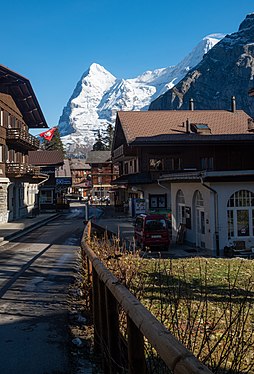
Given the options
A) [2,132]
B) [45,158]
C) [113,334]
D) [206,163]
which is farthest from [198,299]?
[45,158]

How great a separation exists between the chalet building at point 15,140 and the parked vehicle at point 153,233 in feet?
56.0

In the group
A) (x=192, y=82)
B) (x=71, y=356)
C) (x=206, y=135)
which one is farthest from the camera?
(x=192, y=82)

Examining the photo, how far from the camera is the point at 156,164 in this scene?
3934 centimetres

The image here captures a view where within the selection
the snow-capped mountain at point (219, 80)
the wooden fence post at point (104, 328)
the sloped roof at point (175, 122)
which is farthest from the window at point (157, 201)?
the snow-capped mountain at point (219, 80)

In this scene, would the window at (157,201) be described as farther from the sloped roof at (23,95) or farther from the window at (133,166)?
the sloped roof at (23,95)

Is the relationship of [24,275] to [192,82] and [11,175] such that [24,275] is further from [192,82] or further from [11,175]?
[192,82]

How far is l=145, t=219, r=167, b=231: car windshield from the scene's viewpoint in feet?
71.1

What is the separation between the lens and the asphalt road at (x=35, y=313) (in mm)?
5562

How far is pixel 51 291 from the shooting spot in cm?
1017

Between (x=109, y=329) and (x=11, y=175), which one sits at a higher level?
(x=11, y=175)

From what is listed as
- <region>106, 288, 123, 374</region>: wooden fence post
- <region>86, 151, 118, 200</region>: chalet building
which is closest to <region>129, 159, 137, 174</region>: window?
<region>106, 288, 123, 374</region>: wooden fence post

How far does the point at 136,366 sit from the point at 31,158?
205ft

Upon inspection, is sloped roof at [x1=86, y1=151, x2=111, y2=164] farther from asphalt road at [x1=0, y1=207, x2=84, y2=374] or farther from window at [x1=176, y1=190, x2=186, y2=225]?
asphalt road at [x1=0, y1=207, x2=84, y2=374]

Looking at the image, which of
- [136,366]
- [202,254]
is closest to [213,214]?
[202,254]
